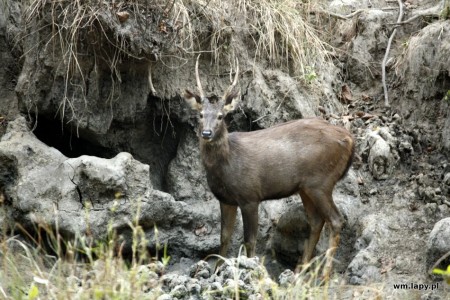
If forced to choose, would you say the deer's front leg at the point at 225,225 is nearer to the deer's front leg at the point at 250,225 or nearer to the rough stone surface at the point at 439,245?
the deer's front leg at the point at 250,225

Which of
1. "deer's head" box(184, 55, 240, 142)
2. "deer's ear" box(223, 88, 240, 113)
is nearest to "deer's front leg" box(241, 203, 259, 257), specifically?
"deer's head" box(184, 55, 240, 142)

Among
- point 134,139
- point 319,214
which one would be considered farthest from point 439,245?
point 134,139

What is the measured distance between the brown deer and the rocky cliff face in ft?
1.56

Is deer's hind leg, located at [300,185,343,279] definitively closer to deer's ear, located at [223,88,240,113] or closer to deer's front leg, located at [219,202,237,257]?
deer's front leg, located at [219,202,237,257]

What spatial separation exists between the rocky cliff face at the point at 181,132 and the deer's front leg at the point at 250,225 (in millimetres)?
650

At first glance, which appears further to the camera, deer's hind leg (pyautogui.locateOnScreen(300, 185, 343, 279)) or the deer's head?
deer's hind leg (pyautogui.locateOnScreen(300, 185, 343, 279))

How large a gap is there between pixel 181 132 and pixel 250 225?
1759mm


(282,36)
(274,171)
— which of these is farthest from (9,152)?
(282,36)

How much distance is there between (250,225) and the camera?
8578 millimetres

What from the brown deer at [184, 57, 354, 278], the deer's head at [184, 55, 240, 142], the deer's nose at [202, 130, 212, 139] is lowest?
the brown deer at [184, 57, 354, 278]

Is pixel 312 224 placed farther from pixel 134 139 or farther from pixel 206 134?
pixel 134 139

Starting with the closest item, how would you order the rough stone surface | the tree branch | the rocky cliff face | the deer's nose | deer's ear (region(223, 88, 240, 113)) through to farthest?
the rough stone surface < the deer's nose < the rocky cliff face < deer's ear (region(223, 88, 240, 113)) < the tree branch

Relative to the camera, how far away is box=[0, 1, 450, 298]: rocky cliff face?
8391 millimetres

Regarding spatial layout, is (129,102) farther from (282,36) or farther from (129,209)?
(282,36)
